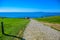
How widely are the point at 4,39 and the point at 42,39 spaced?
3.36m

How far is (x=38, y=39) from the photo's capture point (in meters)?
13.0

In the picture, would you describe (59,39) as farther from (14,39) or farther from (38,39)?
(14,39)

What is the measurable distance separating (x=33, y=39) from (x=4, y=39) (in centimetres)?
255

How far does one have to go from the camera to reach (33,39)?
42.5ft

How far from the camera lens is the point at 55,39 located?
1319cm

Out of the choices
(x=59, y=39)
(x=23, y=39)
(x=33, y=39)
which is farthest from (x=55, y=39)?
(x=23, y=39)

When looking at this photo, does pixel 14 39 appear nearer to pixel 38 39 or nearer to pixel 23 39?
pixel 23 39

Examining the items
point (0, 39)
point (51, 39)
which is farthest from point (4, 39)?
point (51, 39)

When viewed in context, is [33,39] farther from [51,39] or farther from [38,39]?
[51,39]

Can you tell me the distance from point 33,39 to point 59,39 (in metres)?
2.38

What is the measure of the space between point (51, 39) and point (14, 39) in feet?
10.9

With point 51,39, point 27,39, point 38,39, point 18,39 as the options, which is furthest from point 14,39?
point 51,39

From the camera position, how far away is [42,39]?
42.8ft

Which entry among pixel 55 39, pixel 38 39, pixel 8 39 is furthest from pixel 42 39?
pixel 8 39
